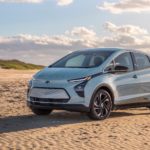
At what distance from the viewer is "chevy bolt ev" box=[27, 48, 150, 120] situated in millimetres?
14234

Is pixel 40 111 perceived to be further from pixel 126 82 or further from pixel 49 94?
pixel 126 82

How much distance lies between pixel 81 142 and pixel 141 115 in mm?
5212

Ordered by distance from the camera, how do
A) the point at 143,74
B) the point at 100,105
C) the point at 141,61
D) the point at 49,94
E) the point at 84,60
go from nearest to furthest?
the point at 49,94 → the point at 100,105 → the point at 84,60 → the point at 143,74 → the point at 141,61

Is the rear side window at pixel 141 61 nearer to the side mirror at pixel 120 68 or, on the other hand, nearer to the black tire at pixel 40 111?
the side mirror at pixel 120 68

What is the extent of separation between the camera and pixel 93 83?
14344 mm

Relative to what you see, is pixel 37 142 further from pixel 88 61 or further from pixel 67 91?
pixel 88 61

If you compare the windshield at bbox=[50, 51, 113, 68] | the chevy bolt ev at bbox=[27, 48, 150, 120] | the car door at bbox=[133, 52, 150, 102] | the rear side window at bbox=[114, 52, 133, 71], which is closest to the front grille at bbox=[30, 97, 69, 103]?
the chevy bolt ev at bbox=[27, 48, 150, 120]

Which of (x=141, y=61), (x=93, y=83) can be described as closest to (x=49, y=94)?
(x=93, y=83)

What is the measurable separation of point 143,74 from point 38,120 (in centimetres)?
323

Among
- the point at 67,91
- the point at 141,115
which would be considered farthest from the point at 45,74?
the point at 141,115

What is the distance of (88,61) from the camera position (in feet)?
49.5

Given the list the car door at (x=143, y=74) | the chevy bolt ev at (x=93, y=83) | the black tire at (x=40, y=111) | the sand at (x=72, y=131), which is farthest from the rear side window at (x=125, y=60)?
the black tire at (x=40, y=111)

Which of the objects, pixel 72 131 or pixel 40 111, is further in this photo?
pixel 40 111

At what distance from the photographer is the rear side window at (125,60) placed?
1539cm
